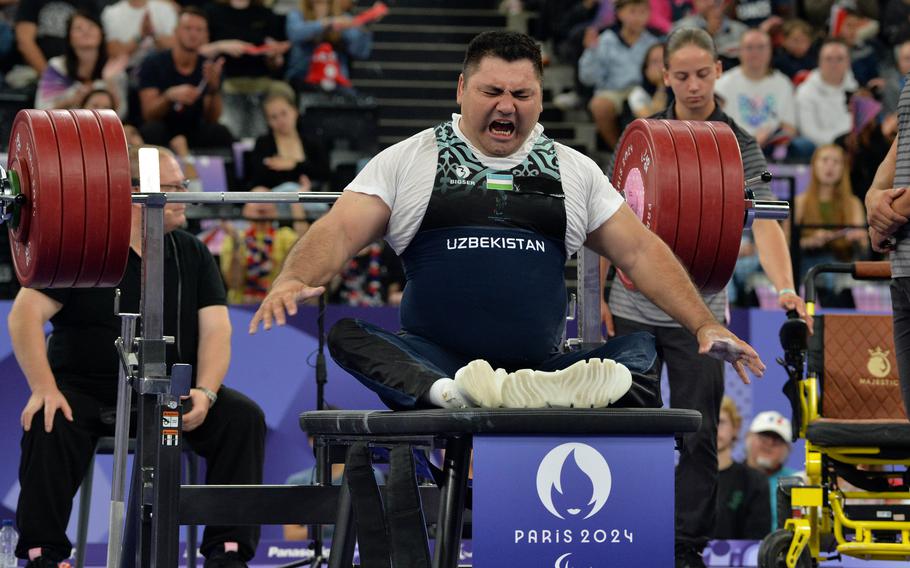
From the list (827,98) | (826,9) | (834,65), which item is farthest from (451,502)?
(826,9)

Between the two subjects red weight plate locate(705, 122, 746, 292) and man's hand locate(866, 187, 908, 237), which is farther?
red weight plate locate(705, 122, 746, 292)

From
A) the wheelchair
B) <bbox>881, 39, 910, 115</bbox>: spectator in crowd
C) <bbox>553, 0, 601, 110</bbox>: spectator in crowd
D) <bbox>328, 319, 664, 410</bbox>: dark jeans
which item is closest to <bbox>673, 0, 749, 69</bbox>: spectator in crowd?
<bbox>553, 0, 601, 110</bbox>: spectator in crowd

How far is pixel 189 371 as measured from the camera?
12.6ft

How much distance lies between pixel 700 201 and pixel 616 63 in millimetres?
5585

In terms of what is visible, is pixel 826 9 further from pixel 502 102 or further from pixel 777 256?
pixel 502 102

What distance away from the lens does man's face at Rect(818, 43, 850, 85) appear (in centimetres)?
976

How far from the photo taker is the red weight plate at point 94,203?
3.86 meters

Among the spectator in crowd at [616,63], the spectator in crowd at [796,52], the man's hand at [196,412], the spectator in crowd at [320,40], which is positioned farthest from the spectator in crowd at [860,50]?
the man's hand at [196,412]

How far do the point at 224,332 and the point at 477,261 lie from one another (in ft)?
6.58

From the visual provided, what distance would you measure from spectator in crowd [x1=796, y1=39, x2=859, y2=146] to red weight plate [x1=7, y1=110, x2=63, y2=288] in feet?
22.0

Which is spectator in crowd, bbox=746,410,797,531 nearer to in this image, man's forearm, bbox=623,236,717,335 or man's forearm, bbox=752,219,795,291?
man's forearm, bbox=752,219,795,291

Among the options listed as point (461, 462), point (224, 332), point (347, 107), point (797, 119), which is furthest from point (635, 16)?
point (461, 462)

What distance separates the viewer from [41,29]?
899cm

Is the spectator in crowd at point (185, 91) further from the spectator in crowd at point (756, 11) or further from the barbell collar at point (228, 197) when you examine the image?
the barbell collar at point (228, 197)
